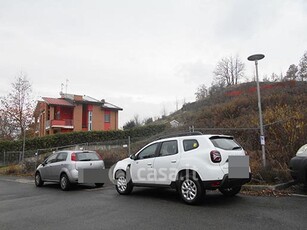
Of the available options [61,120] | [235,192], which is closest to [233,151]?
[235,192]

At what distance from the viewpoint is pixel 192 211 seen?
22.1ft

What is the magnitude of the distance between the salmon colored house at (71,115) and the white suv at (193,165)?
33.8 meters

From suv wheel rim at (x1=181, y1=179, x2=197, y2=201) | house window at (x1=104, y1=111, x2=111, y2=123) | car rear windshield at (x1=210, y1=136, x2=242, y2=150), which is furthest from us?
house window at (x1=104, y1=111, x2=111, y2=123)

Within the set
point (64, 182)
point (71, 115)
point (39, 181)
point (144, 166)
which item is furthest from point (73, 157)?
point (71, 115)

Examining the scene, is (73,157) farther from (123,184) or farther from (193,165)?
(193,165)

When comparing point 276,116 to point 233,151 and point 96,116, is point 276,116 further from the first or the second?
point 96,116

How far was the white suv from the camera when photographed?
7.12 metres

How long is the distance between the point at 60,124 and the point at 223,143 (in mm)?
35848

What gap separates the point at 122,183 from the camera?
9.59 m

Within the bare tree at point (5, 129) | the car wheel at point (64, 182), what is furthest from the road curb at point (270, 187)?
→ the bare tree at point (5, 129)

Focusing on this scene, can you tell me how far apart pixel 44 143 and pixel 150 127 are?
1208 cm

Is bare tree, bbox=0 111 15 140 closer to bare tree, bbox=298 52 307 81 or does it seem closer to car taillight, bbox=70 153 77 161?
car taillight, bbox=70 153 77 161

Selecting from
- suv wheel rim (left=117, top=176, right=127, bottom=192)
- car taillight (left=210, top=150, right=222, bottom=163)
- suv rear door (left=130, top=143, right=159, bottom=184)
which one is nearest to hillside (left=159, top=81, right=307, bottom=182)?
car taillight (left=210, top=150, right=222, bottom=163)

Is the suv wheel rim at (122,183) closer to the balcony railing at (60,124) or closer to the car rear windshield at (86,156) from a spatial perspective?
the car rear windshield at (86,156)
